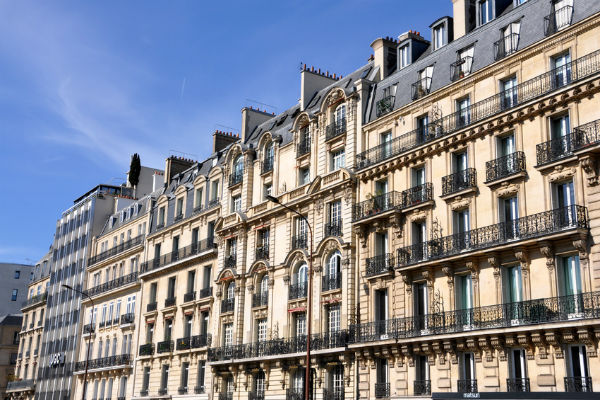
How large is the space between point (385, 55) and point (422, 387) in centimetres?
1594

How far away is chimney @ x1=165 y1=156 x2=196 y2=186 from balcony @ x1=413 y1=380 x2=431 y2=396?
103 feet

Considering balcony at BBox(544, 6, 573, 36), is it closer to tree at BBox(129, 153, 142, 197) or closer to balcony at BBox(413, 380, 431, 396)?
balcony at BBox(413, 380, 431, 396)

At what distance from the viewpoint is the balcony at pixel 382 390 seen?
3034 centimetres

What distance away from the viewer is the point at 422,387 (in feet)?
94.4

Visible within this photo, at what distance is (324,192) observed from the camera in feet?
119

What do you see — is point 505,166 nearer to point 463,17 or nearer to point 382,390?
point 463,17

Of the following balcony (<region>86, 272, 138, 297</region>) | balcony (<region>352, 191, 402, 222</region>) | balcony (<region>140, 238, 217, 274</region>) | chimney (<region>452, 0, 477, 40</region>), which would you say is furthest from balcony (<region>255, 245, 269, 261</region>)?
balcony (<region>86, 272, 138, 297</region>)

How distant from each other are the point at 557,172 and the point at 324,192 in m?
13.2

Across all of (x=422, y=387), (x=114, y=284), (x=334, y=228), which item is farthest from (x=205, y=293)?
(x=422, y=387)

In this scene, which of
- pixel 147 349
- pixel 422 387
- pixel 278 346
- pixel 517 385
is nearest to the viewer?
Result: pixel 517 385

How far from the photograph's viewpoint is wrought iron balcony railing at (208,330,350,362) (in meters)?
33.6

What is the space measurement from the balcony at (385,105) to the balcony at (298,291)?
8878 millimetres

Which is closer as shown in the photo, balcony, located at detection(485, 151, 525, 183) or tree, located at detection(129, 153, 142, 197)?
balcony, located at detection(485, 151, 525, 183)

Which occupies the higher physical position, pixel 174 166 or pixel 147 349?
pixel 174 166
